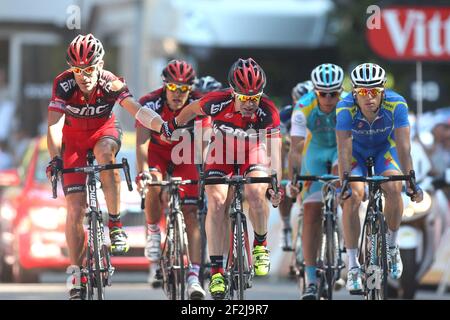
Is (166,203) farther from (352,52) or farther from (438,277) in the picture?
(352,52)

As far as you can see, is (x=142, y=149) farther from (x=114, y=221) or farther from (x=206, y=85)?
(x=206, y=85)

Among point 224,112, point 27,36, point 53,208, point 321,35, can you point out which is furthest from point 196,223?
point 321,35

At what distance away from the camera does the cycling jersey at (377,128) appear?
46.0 feet

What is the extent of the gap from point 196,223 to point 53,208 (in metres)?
4.61

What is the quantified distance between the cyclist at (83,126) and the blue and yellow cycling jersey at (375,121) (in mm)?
1674

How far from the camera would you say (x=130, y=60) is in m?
29.1

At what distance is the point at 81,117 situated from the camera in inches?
550

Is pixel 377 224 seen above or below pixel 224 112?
below

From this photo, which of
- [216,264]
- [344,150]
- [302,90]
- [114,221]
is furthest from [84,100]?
[302,90]

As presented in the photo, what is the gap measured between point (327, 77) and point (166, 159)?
5.72ft

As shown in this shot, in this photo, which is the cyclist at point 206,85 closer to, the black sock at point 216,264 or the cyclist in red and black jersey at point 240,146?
the cyclist in red and black jersey at point 240,146

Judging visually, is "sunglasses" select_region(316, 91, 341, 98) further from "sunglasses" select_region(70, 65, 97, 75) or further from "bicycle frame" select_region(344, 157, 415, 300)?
"sunglasses" select_region(70, 65, 97, 75)

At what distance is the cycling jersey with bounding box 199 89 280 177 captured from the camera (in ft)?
45.4
